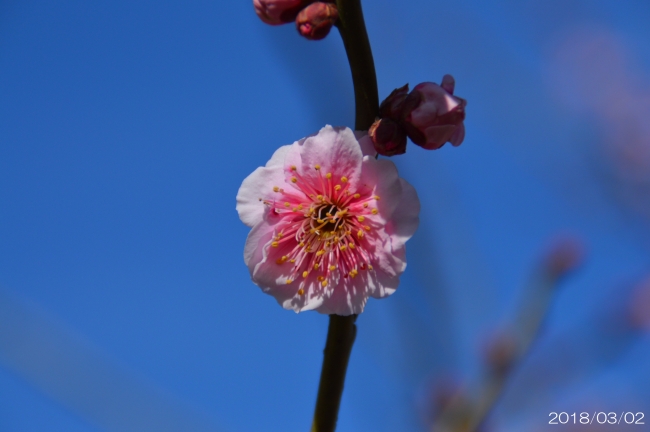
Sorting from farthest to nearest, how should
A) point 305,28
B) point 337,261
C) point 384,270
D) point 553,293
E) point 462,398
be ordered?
1. point 553,293
2. point 462,398
3. point 337,261
4. point 384,270
5. point 305,28

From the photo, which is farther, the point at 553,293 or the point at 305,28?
the point at 553,293

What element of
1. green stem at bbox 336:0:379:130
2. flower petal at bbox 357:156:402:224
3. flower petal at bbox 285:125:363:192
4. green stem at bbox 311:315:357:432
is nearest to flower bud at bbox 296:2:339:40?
green stem at bbox 336:0:379:130

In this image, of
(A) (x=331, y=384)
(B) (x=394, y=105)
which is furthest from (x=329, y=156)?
(A) (x=331, y=384)

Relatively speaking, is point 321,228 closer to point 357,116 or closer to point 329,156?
point 329,156

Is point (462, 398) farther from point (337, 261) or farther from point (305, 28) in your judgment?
point (305, 28)

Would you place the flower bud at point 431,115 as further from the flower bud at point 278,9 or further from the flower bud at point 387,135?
the flower bud at point 278,9

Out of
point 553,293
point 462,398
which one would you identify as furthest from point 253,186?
point 553,293
